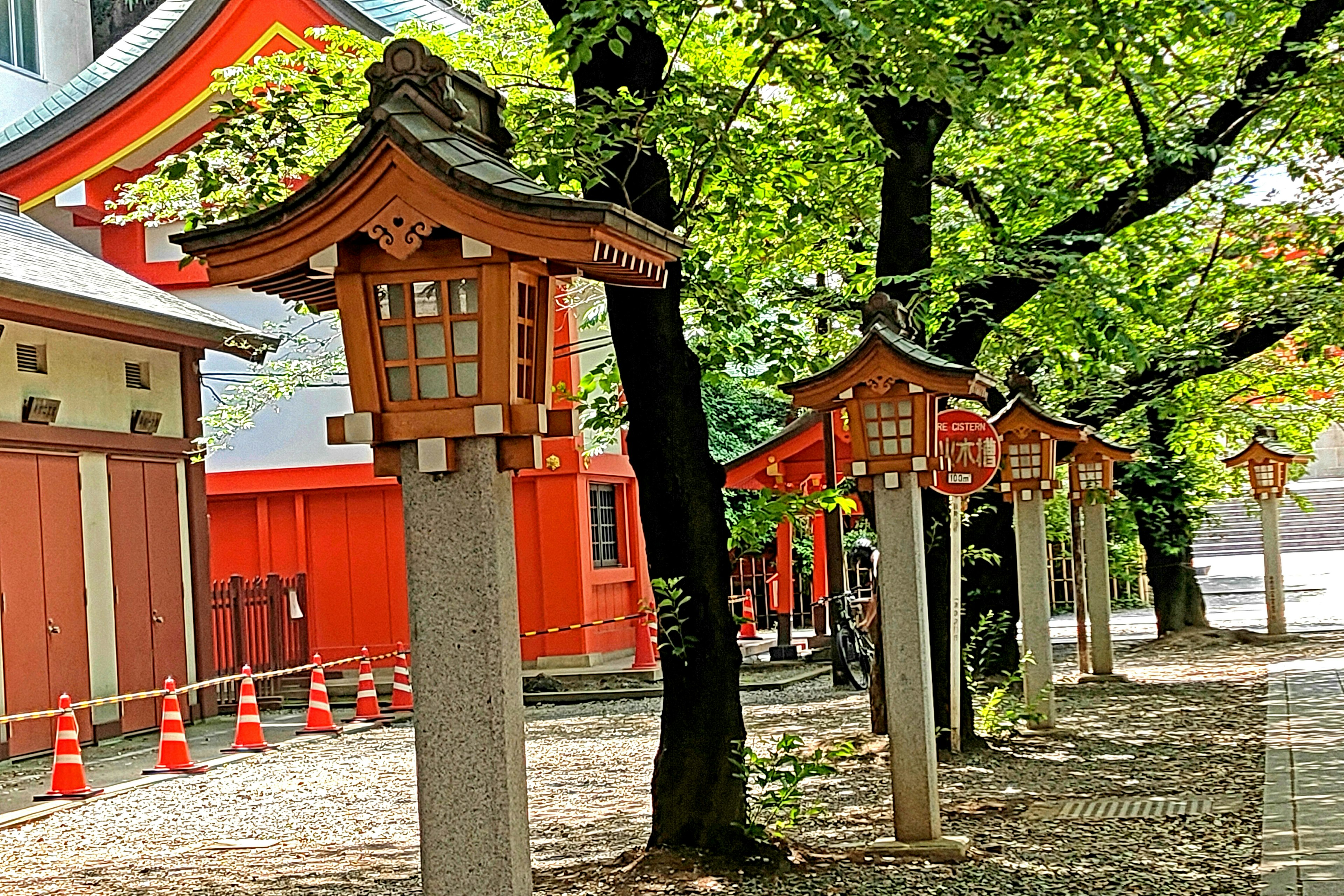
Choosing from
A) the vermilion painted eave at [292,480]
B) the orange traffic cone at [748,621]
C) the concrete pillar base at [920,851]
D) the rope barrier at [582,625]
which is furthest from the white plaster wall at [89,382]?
the concrete pillar base at [920,851]

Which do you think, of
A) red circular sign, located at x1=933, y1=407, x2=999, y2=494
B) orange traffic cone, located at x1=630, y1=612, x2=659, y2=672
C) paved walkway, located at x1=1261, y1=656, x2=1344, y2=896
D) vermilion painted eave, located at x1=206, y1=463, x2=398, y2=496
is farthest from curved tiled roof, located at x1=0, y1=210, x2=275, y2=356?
paved walkway, located at x1=1261, y1=656, x2=1344, y2=896

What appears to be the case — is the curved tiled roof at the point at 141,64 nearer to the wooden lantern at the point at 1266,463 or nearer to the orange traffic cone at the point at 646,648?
the orange traffic cone at the point at 646,648

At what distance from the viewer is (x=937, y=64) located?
7.40 m

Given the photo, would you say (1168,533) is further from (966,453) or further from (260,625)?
(966,453)

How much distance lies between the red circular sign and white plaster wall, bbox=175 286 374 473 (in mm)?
13498

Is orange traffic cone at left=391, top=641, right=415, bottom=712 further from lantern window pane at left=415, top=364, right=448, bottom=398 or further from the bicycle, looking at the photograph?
lantern window pane at left=415, top=364, right=448, bottom=398

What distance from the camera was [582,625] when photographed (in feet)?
66.3

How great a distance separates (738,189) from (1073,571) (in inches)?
389

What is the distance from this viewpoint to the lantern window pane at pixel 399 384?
5.00 meters

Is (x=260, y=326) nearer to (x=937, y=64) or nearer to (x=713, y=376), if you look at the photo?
(x=713, y=376)

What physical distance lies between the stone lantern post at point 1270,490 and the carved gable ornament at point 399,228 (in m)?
19.9

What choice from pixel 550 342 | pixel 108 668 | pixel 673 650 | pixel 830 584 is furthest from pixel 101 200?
pixel 550 342

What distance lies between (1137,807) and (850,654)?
355 inches

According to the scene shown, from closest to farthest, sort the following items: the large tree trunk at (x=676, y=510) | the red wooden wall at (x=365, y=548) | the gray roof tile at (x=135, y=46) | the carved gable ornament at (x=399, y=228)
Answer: the carved gable ornament at (x=399, y=228) → the large tree trunk at (x=676, y=510) → the gray roof tile at (x=135, y=46) → the red wooden wall at (x=365, y=548)
